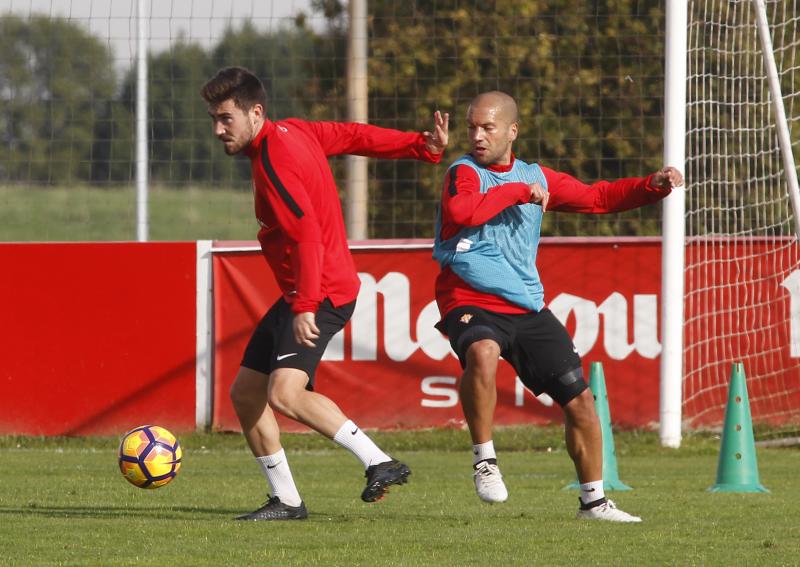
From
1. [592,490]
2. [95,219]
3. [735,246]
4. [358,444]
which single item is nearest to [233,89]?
[358,444]

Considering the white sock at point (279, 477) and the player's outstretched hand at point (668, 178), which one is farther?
the white sock at point (279, 477)

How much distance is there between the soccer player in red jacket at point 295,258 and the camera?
22.3ft

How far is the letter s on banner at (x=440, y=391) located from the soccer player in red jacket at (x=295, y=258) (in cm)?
536

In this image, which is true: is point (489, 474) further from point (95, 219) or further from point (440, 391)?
point (95, 219)

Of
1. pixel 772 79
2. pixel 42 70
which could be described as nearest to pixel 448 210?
pixel 772 79

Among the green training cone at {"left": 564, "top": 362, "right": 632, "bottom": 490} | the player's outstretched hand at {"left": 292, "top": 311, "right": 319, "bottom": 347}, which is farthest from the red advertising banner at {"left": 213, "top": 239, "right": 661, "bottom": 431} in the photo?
the player's outstretched hand at {"left": 292, "top": 311, "right": 319, "bottom": 347}

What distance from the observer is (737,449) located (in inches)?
360

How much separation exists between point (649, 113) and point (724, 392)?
3.32 meters

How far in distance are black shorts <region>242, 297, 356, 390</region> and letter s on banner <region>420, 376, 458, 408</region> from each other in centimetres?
550

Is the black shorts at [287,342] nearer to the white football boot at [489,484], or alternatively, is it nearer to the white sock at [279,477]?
the white sock at [279,477]

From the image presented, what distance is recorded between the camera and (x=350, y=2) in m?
14.1

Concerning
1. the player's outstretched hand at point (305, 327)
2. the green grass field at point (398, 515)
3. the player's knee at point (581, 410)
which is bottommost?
the green grass field at point (398, 515)

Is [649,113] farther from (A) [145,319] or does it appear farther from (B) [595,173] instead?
(A) [145,319]

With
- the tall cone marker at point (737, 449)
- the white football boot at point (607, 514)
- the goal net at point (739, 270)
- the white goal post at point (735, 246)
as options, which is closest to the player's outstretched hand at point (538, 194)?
the white football boot at point (607, 514)
